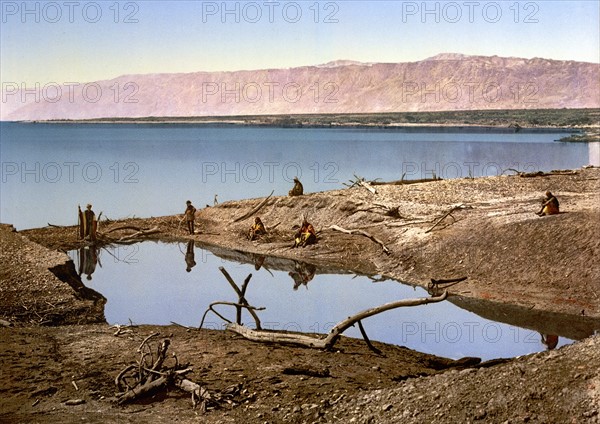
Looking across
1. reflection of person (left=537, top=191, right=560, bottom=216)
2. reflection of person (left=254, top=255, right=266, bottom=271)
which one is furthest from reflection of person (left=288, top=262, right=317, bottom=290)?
reflection of person (left=537, top=191, right=560, bottom=216)

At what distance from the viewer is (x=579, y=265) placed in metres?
21.0

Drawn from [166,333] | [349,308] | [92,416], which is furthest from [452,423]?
[349,308]

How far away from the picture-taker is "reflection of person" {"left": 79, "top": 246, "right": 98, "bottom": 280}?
84.7 feet

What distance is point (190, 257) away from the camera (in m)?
28.2

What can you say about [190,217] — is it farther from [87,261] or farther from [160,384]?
[160,384]

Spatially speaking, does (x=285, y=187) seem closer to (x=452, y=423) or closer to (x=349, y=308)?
(x=349, y=308)

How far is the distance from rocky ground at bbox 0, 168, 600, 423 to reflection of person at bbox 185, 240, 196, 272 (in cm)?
37

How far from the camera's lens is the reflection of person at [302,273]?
24.0m

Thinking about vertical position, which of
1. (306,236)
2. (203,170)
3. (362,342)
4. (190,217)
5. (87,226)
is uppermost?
(203,170)

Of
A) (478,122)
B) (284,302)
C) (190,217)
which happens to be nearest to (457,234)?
(284,302)

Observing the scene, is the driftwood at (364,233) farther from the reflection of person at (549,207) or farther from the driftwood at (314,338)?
the driftwood at (314,338)

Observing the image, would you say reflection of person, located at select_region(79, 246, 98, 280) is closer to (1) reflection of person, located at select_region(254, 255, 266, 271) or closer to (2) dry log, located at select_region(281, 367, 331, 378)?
(1) reflection of person, located at select_region(254, 255, 266, 271)

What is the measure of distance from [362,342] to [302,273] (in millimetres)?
8725

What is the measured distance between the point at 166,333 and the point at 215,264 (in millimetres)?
10321
